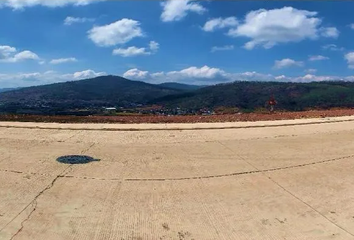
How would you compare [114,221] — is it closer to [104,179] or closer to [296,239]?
[104,179]

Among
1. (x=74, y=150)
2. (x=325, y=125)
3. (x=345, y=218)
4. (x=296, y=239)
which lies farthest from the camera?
(x=325, y=125)

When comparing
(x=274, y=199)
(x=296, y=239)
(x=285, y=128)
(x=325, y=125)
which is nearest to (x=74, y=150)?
(x=274, y=199)

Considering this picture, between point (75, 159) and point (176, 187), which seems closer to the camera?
point (176, 187)

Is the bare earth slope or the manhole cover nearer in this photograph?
the bare earth slope

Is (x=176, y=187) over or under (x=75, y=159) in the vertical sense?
under
